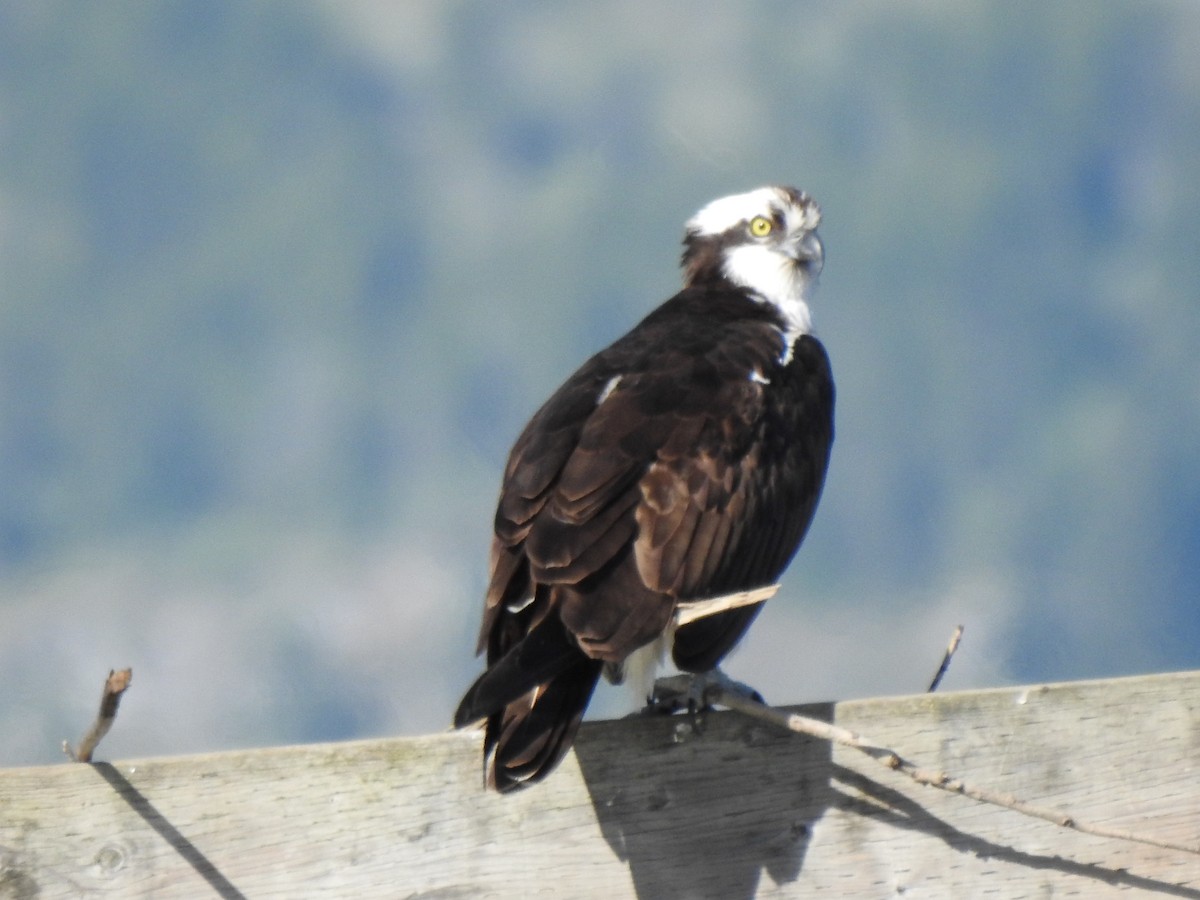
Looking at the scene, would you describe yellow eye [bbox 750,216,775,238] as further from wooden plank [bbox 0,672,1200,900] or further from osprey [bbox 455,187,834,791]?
wooden plank [bbox 0,672,1200,900]

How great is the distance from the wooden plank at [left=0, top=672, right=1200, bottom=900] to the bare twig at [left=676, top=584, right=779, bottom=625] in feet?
0.66

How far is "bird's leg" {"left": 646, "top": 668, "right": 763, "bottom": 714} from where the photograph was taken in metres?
2.90

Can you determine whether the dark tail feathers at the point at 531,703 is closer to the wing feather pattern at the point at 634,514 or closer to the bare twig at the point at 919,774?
the wing feather pattern at the point at 634,514

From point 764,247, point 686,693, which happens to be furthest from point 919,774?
point 764,247

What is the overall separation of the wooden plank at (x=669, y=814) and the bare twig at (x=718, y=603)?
201 millimetres

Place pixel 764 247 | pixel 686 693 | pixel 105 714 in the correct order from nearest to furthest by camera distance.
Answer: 1. pixel 105 714
2. pixel 686 693
3. pixel 764 247

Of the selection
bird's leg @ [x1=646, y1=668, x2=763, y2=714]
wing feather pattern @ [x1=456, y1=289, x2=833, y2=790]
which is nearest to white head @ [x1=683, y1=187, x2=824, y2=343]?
wing feather pattern @ [x1=456, y1=289, x2=833, y2=790]

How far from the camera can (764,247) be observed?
502cm

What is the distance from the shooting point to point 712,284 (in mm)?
4996

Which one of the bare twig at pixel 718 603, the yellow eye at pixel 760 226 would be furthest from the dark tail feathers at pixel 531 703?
the yellow eye at pixel 760 226

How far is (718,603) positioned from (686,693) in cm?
39

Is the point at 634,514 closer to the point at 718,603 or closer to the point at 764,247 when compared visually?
the point at 718,603

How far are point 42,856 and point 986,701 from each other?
5.36 ft

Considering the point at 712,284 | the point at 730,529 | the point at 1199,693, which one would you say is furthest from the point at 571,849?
the point at 712,284
